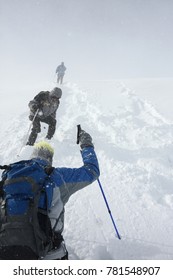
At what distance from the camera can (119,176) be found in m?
8.09

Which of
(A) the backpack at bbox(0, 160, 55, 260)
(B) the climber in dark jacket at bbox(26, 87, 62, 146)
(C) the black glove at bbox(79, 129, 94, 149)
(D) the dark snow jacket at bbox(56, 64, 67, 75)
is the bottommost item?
(A) the backpack at bbox(0, 160, 55, 260)

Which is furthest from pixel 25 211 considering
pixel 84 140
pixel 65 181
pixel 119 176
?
pixel 119 176

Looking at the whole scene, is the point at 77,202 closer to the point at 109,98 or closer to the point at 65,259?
the point at 65,259

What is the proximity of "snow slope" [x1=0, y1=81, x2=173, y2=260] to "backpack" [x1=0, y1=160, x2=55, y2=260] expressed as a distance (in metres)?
2.29

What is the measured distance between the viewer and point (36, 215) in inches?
108

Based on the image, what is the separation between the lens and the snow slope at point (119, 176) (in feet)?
17.5

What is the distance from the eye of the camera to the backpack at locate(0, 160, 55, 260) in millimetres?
2598

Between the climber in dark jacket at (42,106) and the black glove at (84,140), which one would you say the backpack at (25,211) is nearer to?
the black glove at (84,140)

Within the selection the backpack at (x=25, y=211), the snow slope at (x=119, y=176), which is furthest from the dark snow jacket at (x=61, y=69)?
the backpack at (x=25, y=211)

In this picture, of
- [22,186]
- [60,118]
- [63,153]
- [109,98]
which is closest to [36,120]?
[63,153]

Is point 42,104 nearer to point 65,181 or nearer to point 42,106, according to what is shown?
point 42,106

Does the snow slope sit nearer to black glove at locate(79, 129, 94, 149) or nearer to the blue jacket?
the blue jacket

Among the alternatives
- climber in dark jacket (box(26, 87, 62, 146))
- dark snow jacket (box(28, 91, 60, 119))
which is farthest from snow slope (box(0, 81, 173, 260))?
dark snow jacket (box(28, 91, 60, 119))

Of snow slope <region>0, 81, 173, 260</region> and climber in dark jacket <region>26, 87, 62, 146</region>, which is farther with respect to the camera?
climber in dark jacket <region>26, 87, 62, 146</region>
